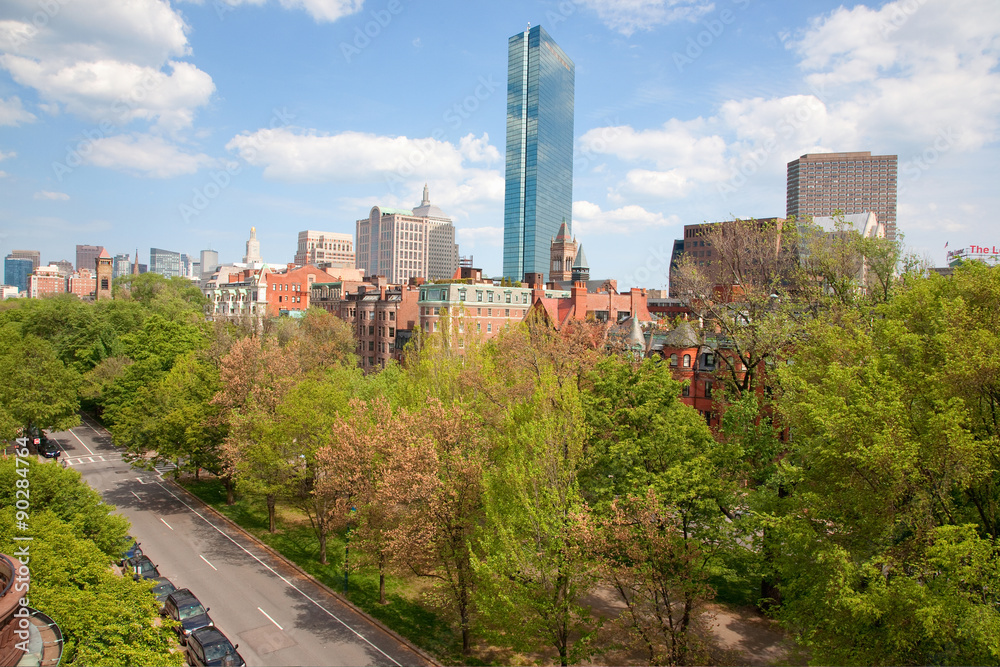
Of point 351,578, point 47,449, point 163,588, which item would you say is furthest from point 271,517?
point 47,449

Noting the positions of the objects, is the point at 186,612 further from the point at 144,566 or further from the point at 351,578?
the point at 351,578

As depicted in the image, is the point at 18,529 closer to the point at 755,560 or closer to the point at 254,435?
the point at 254,435

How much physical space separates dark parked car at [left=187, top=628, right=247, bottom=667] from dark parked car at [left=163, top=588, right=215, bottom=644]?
22.0 inches

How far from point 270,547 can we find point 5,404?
96.8 feet

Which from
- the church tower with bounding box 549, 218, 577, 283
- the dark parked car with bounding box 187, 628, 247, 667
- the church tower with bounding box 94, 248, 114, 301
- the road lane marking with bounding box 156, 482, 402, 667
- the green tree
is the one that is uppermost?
the church tower with bounding box 549, 218, 577, 283

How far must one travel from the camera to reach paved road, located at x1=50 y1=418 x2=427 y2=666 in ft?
78.0

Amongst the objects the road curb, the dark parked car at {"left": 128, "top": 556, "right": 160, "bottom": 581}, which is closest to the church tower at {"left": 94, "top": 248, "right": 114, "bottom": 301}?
the road curb

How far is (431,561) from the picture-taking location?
907 inches

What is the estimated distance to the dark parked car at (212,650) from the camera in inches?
862

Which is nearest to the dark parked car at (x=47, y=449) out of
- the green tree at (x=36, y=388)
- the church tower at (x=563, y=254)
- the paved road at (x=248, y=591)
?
the green tree at (x=36, y=388)

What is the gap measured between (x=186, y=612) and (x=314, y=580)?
6.47 metres

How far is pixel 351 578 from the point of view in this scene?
30.4 m

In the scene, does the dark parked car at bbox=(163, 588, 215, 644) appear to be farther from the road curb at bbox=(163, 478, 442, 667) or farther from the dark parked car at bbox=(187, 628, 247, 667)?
the road curb at bbox=(163, 478, 442, 667)

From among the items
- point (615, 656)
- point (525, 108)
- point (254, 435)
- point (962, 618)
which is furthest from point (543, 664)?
point (525, 108)
